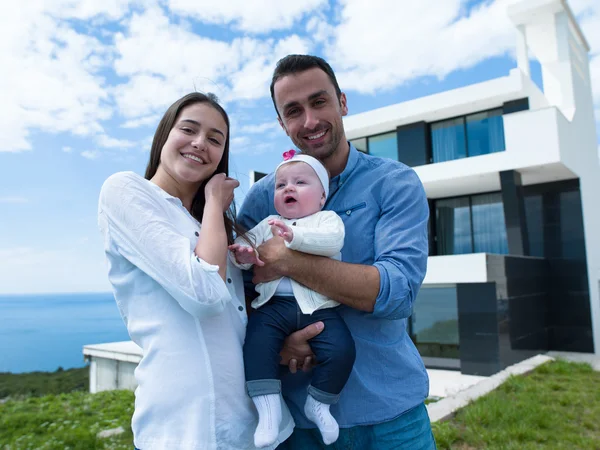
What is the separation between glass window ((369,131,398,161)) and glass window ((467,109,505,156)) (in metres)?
2.44

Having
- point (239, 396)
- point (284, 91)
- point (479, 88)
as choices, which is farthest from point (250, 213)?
point (479, 88)

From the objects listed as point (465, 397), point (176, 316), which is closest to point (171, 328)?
point (176, 316)

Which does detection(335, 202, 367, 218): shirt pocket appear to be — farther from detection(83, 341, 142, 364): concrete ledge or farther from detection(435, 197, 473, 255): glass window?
detection(435, 197, 473, 255): glass window

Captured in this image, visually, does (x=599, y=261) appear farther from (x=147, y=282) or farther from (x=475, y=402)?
(x=147, y=282)

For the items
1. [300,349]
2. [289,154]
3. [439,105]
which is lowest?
[300,349]

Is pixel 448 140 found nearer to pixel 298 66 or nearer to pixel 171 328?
pixel 298 66

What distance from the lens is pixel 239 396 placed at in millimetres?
1818

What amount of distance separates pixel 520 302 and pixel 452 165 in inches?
174

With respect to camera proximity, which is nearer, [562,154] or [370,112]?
[562,154]

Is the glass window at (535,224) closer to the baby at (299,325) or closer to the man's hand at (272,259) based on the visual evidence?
the baby at (299,325)

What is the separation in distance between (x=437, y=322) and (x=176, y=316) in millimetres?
13832

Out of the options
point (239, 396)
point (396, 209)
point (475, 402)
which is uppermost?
point (396, 209)

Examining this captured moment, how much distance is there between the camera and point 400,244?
6.70 feet

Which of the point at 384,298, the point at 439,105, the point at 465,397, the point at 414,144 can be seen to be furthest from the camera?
the point at 414,144
